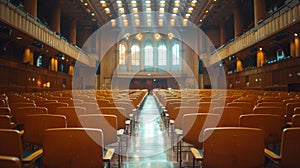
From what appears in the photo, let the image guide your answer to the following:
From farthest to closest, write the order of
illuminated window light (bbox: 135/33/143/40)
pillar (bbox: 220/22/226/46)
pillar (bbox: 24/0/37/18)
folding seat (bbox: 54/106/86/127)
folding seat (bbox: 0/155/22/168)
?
1. illuminated window light (bbox: 135/33/143/40)
2. pillar (bbox: 220/22/226/46)
3. pillar (bbox: 24/0/37/18)
4. folding seat (bbox: 54/106/86/127)
5. folding seat (bbox: 0/155/22/168)

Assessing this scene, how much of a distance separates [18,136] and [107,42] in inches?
1595

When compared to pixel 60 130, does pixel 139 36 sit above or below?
above

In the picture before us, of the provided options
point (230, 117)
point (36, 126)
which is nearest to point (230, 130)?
point (230, 117)

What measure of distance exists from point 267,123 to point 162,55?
41.4 m

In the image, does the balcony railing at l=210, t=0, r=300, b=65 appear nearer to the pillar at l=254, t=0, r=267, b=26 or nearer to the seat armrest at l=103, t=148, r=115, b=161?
the pillar at l=254, t=0, r=267, b=26

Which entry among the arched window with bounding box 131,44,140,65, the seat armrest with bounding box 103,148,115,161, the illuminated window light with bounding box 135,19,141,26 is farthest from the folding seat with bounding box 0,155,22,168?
the arched window with bounding box 131,44,140,65

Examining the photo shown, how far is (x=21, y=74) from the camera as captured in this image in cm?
1797

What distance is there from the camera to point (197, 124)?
13.1 ft

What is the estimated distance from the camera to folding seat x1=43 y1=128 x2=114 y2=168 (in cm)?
254

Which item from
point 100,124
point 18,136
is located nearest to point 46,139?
point 18,136

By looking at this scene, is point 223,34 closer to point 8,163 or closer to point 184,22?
point 184,22

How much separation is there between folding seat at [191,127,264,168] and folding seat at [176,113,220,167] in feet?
4.39

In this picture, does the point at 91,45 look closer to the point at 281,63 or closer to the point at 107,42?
the point at 107,42

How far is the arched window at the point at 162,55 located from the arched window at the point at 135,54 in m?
3.42
